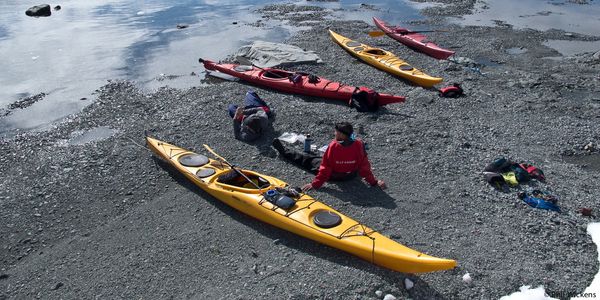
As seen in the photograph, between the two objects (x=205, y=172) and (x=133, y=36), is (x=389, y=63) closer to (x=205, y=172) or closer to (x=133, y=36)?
(x=205, y=172)

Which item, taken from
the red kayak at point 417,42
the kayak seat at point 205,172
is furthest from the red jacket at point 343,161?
the red kayak at point 417,42

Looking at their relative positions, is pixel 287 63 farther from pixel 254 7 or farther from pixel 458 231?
pixel 254 7

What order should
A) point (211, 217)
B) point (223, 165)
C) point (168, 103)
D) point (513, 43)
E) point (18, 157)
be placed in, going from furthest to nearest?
1. point (513, 43)
2. point (168, 103)
3. point (18, 157)
4. point (223, 165)
5. point (211, 217)

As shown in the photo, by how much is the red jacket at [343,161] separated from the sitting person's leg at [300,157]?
771 millimetres

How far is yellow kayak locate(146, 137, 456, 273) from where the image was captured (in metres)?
5.16

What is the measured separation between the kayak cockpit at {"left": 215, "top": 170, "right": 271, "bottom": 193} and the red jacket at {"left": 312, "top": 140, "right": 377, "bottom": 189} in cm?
80

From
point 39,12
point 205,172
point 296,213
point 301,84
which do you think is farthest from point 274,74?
point 39,12

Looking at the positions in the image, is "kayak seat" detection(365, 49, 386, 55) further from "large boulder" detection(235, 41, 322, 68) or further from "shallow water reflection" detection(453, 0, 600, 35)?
"shallow water reflection" detection(453, 0, 600, 35)

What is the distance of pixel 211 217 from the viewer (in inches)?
264

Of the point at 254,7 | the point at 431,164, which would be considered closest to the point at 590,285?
the point at 431,164

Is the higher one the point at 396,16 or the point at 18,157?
the point at 396,16

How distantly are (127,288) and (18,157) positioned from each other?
5140mm

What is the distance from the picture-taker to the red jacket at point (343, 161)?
6719 millimetres

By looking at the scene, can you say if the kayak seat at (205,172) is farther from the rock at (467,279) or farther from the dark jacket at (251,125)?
the rock at (467,279)
